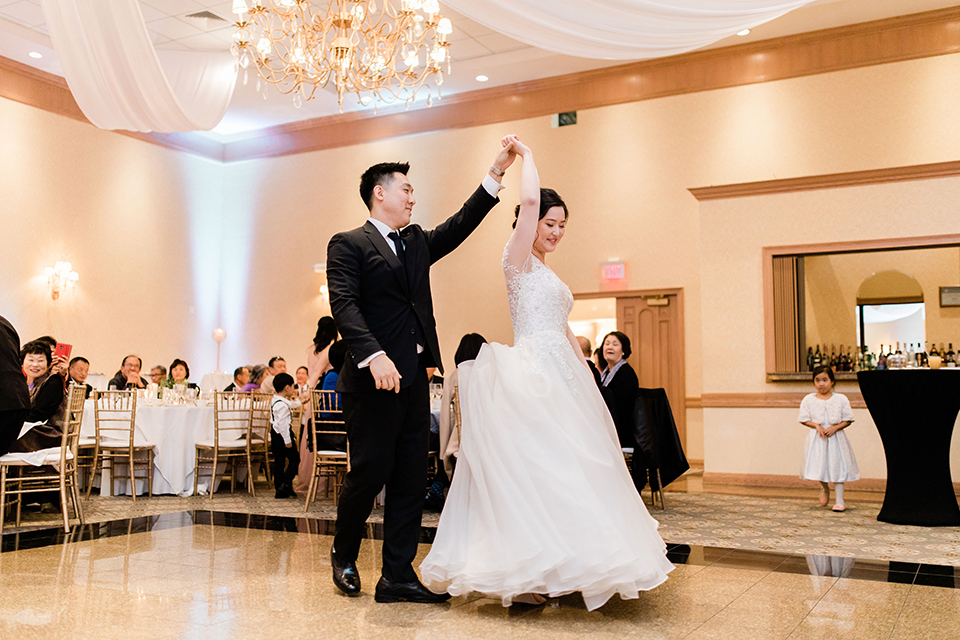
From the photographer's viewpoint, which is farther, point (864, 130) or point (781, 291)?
point (864, 130)

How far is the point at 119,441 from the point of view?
271 inches

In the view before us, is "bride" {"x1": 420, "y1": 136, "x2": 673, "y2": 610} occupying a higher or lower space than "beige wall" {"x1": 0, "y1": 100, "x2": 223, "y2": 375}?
lower

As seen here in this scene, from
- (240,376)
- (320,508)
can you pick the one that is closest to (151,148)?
(240,376)

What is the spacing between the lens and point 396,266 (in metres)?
3.08

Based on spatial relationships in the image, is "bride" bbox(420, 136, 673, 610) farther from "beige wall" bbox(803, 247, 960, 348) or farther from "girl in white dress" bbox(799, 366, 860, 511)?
"beige wall" bbox(803, 247, 960, 348)

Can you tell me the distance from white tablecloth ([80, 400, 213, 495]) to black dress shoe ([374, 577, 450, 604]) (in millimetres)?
4509

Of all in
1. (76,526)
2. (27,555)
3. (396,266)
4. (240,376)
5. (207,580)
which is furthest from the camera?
(240,376)

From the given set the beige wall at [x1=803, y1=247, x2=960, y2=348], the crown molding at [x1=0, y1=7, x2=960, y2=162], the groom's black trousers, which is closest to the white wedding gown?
the groom's black trousers

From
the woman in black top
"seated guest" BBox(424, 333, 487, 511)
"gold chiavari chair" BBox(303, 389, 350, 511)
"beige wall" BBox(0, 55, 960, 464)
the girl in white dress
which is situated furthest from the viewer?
"beige wall" BBox(0, 55, 960, 464)

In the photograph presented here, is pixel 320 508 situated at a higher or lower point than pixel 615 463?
lower

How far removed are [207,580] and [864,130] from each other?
8039 millimetres

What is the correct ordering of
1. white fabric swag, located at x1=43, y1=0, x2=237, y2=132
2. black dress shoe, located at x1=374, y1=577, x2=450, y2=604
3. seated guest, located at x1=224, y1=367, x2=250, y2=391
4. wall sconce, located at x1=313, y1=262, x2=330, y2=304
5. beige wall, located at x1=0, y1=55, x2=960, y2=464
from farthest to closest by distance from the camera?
wall sconce, located at x1=313, y1=262, x2=330, y2=304 → seated guest, located at x1=224, y1=367, x2=250, y2=391 → beige wall, located at x1=0, y1=55, x2=960, y2=464 → white fabric swag, located at x1=43, y1=0, x2=237, y2=132 → black dress shoe, located at x1=374, y1=577, x2=450, y2=604

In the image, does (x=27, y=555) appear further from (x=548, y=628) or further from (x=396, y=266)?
(x=548, y=628)

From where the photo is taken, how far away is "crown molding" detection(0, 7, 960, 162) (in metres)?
8.54
